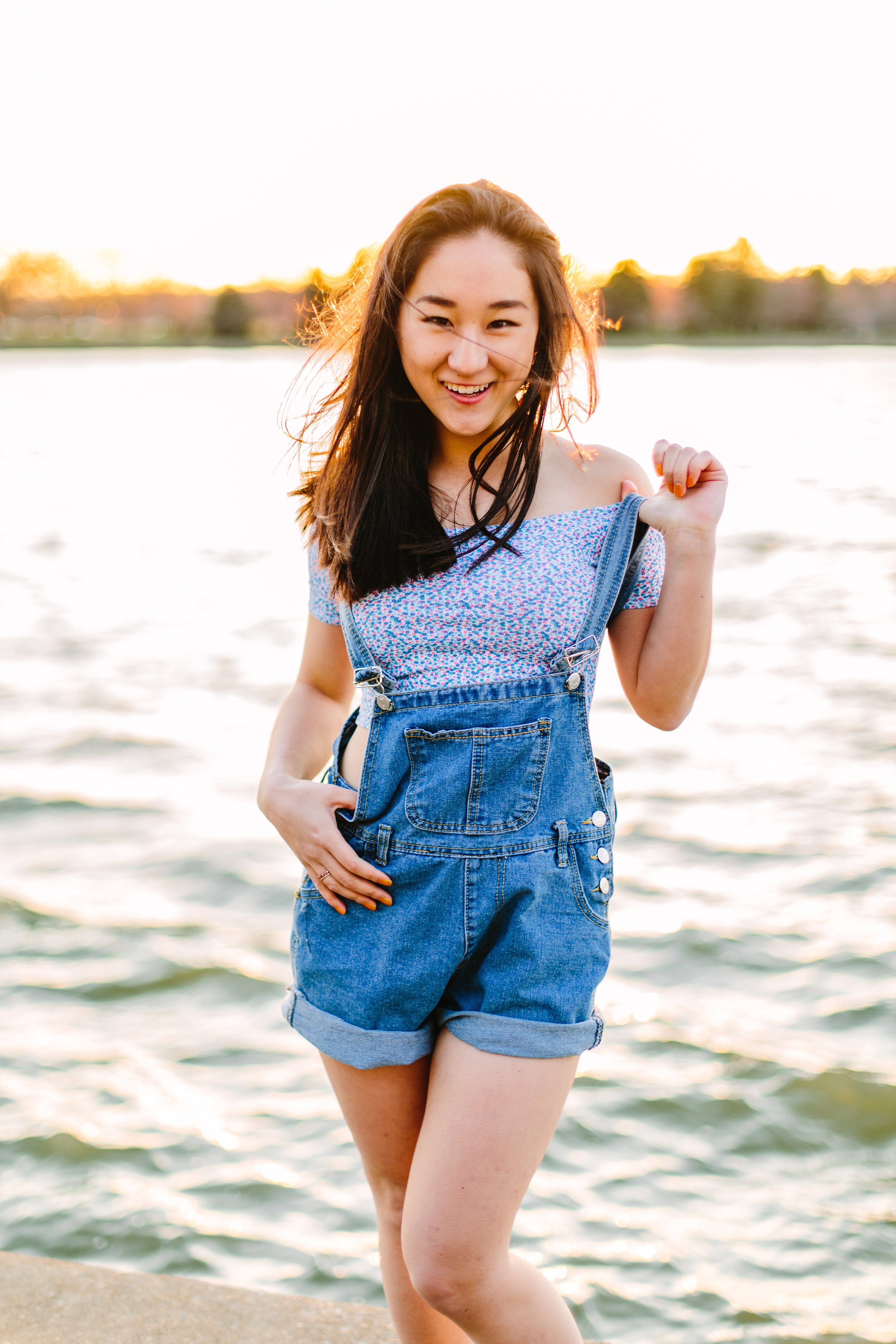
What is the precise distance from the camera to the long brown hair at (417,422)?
6.24ft

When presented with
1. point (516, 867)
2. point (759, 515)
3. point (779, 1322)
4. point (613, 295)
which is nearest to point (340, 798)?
point (516, 867)

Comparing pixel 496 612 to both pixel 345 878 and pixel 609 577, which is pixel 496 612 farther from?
pixel 345 878

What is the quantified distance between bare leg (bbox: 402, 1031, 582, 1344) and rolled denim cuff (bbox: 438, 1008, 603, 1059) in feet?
0.04

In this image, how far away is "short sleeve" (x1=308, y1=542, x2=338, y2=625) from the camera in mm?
2074

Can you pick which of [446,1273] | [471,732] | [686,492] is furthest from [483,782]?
[446,1273]

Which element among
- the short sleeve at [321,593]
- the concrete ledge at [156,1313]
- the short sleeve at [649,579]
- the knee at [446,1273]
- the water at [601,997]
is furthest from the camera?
the water at [601,997]

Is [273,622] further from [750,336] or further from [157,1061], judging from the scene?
[750,336]

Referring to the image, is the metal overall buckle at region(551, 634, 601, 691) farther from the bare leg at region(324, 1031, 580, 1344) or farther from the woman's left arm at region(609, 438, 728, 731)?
the bare leg at region(324, 1031, 580, 1344)

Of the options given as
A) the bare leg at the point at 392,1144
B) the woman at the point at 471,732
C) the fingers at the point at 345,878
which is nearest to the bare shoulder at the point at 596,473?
the woman at the point at 471,732

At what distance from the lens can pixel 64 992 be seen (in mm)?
4418

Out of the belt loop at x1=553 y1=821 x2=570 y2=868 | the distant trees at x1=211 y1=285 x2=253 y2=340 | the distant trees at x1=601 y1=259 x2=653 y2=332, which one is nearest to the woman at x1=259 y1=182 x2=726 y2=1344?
the belt loop at x1=553 y1=821 x2=570 y2=868

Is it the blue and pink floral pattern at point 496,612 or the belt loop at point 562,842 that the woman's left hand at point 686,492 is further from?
the belt loop at point 562,842

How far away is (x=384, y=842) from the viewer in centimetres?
183

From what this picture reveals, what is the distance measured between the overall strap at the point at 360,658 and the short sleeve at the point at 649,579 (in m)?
0.40
